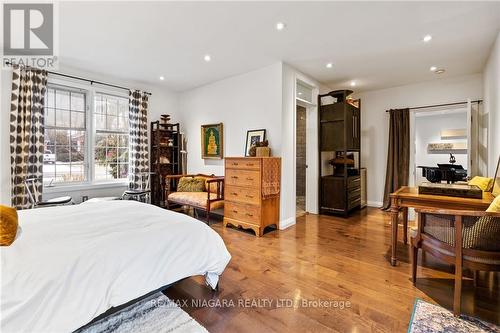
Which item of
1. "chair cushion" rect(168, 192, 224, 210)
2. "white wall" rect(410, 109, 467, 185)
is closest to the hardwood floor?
"chair cushion" rect(168, 192, 224, 210)

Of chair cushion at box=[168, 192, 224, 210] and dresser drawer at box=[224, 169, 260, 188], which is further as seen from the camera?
chair cushion at box=[168, 192, 224, 210]

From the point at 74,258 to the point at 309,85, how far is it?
4.42 meters

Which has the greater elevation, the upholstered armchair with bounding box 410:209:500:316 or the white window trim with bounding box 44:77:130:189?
the white window trim with bounding box 44:77:130:189

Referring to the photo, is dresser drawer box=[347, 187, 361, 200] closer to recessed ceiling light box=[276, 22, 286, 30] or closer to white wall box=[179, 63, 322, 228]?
white wall box=[179, 63, 322, 228]

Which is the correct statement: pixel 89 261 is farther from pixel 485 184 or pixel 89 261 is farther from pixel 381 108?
pixel 381 108

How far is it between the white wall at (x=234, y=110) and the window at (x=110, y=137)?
130cm

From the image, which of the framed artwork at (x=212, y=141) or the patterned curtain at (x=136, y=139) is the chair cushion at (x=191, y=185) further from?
the patterned curtain at (x=136, y=139)

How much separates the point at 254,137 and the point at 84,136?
10.3 ft

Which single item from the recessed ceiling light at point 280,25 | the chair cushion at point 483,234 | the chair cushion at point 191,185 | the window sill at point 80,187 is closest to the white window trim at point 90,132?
the window sill at point 80,187

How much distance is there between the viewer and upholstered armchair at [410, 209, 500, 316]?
66.8 inches

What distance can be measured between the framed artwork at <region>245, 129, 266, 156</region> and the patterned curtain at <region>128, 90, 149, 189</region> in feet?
7.27

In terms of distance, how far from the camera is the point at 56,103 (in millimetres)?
4062

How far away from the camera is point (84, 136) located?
4.38 meters

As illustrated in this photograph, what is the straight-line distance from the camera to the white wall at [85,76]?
3416 millimetres
